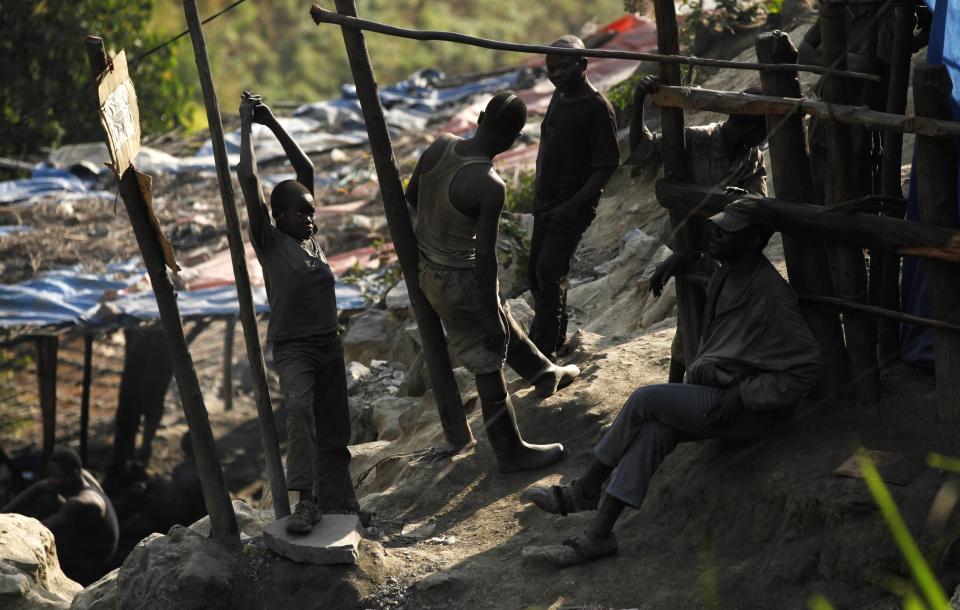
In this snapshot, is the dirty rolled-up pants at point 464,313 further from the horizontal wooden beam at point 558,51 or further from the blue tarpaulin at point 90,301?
the blue tarpaulin at point 90,301

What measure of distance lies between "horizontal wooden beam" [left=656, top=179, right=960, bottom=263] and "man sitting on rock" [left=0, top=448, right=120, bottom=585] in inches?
251

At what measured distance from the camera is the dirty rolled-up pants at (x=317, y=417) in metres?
5.27

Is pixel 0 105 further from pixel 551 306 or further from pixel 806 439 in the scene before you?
pixel 806 439

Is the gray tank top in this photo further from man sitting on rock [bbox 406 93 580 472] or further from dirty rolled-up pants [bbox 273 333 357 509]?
dirty rolled-up pants [bbox 273 333 357 509]

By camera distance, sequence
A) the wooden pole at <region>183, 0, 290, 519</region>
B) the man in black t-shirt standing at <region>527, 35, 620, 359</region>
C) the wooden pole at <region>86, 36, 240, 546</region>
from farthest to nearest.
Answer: the man in black t-shirt standing at <region>527, 35, 620, 359</region> → the wooden pole at <region>183, 0, 290, 519</region> → the wooden pole at <region>86, 36, 240, 546</region>

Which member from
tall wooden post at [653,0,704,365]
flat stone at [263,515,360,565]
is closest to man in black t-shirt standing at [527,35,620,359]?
tall wooden post at [653,0,704,365]

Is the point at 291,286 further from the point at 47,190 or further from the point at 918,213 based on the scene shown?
the point at 47,190

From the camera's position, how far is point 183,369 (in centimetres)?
541

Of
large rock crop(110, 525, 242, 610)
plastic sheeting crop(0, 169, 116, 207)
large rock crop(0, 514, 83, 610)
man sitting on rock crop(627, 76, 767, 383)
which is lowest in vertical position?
large rock crop(0, 514, 83, 610)

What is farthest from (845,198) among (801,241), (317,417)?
(317,417)

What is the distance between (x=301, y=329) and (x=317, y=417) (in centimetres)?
43

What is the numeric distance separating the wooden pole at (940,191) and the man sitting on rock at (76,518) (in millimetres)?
7138

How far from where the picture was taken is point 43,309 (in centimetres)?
1141

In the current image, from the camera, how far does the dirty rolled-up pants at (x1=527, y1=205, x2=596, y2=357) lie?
262 inches
